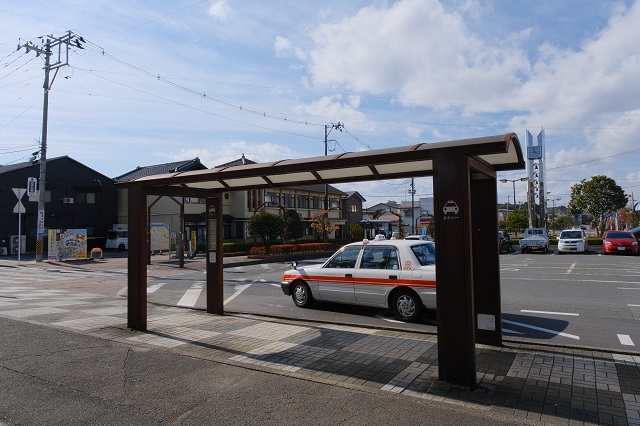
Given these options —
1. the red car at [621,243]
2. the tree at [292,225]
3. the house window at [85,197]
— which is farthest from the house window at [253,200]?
the red car at [621,243]

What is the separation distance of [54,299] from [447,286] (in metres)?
10.7

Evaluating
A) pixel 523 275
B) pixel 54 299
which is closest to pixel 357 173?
pixel 54 299

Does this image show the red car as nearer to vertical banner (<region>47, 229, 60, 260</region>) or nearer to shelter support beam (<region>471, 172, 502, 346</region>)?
shelter support beam (<region>471, 172, 502, 346</region>)

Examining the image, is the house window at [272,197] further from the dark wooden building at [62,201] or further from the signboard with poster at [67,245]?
the signboard with poster at [67,245]

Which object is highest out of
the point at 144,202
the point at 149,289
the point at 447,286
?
the point at 144,202

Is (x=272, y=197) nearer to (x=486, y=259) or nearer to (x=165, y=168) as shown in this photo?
(x=165, y=168)

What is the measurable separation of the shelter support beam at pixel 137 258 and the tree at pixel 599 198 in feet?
155

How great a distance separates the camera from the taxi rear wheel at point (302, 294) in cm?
980

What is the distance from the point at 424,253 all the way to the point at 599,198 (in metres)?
43.6

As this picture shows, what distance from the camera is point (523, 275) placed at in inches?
635

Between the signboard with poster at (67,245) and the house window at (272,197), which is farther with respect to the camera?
the house window at (272,197)

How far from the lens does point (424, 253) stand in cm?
850

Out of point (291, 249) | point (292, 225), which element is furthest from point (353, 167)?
point (292, 225)

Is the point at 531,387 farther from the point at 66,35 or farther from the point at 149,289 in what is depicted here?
the point at 66,35
